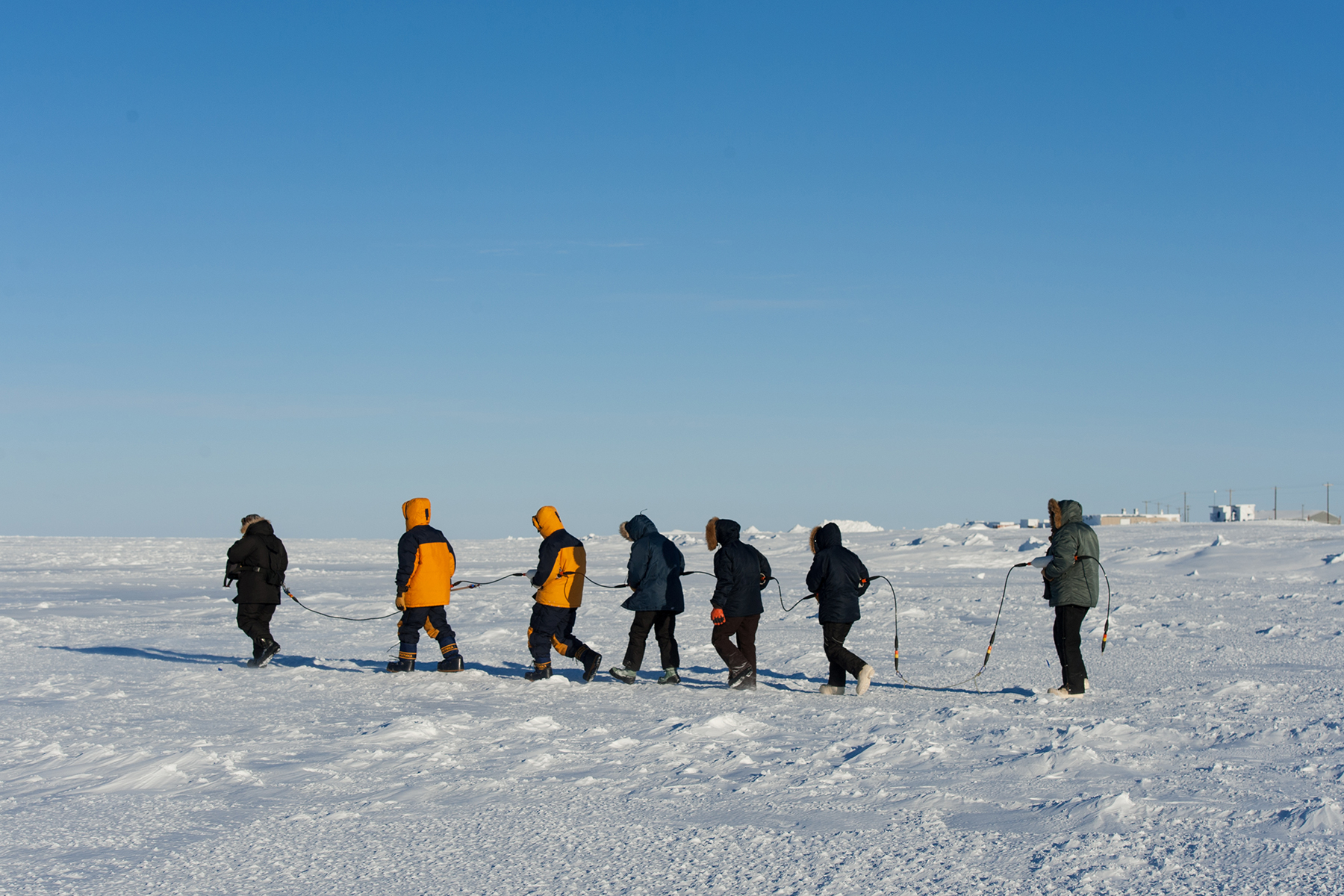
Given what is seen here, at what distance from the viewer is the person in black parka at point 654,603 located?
401 inches

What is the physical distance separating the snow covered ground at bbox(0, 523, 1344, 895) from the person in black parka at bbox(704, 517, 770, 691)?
1.06 ft

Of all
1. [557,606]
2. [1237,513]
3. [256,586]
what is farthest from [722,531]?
[1237,513]

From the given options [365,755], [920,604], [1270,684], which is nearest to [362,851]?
[365,755]

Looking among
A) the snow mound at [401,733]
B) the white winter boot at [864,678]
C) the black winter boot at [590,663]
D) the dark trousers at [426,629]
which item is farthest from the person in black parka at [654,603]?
the snow mound at [401,733]

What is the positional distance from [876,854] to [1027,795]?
138 cm

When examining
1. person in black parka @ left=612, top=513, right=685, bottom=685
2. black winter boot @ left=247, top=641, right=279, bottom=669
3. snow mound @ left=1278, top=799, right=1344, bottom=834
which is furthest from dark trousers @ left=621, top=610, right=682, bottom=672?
snow mound @ left=1278, top=799, right=1344, bottom=834

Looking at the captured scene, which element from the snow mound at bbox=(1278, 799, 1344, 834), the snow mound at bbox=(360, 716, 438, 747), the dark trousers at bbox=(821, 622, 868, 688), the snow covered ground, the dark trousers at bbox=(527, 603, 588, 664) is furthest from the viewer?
the dark trousers at bbox=(527, 603, 588, 664)

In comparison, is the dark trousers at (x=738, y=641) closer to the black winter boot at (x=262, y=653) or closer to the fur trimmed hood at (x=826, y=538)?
the fur trimmed hood at (x=826, y=538)

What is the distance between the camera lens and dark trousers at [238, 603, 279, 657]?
1127cm

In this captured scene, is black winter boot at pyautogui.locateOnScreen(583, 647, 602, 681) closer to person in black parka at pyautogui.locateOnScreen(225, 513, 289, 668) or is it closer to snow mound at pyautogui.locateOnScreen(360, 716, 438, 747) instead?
snow mound at pyautogui.locateOnScreen(360, 716, 438, 747)

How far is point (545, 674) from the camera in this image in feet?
33.6

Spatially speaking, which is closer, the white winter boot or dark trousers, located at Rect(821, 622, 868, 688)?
the white winter boot

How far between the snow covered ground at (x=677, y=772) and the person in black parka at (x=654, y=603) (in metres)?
0.27

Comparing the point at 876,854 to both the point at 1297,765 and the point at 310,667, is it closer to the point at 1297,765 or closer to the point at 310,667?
the point at 1297,765
